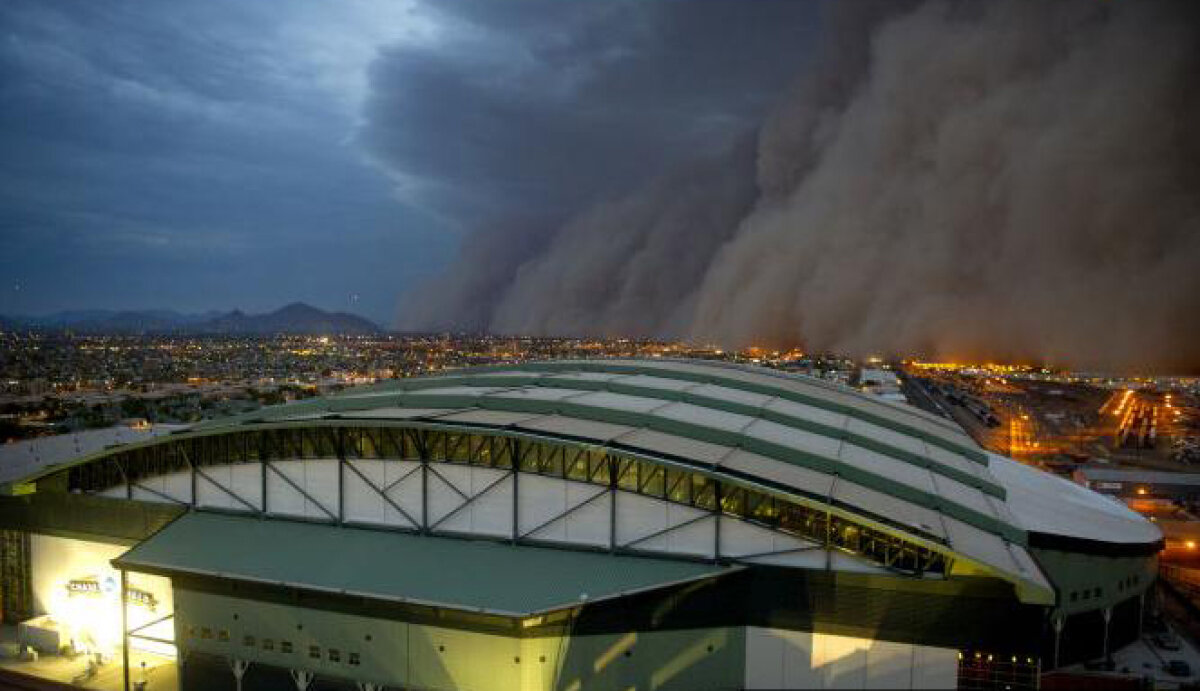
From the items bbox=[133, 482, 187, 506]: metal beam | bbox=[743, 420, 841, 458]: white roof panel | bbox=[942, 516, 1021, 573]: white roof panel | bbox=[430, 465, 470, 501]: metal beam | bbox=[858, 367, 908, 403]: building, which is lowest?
bbox=[858, 367, 908, 403]: building

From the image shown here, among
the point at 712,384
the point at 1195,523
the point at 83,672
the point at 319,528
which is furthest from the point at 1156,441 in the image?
the point at 83,672

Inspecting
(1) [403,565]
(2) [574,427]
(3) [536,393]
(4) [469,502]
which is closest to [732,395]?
(3) [536,393]

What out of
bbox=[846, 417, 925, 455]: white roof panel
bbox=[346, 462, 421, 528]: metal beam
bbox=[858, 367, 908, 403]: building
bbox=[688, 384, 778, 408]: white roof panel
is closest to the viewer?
bbox=[346, 462, 421, 528]: metal beam

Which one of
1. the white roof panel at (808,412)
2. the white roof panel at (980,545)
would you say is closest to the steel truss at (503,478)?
the white roof panel at (980,545)

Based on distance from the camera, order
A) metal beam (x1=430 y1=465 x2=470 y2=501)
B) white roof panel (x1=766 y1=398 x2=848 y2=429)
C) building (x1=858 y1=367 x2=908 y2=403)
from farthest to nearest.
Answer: building (x1=858 y1=367 x2=908 y2=403) < white roof panel (x1=766 y1=398 x2=848 y2=429) < metal beam (x1=430 y1=465 x2=470 y2=501)

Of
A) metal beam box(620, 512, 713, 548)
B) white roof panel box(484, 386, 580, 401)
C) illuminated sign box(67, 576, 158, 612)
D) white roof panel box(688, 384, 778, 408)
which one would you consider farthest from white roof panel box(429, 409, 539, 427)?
illuminated sign box(67, 576, 158, 612)

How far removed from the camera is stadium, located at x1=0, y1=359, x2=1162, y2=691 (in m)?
11.4

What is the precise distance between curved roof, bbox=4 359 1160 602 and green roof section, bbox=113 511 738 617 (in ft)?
6.26

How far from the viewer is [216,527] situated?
14.3 m

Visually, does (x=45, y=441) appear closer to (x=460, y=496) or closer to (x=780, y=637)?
(x=460, y=496)

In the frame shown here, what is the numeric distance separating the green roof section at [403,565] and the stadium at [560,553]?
0.17 feet

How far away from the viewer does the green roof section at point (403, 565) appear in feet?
37.3

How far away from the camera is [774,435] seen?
14.2 meters

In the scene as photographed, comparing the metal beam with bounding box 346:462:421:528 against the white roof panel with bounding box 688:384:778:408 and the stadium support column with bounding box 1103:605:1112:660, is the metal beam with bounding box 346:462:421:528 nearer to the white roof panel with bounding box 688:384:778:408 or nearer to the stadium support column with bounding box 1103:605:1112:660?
the white roof panel with bounding box 688:384:778:408
